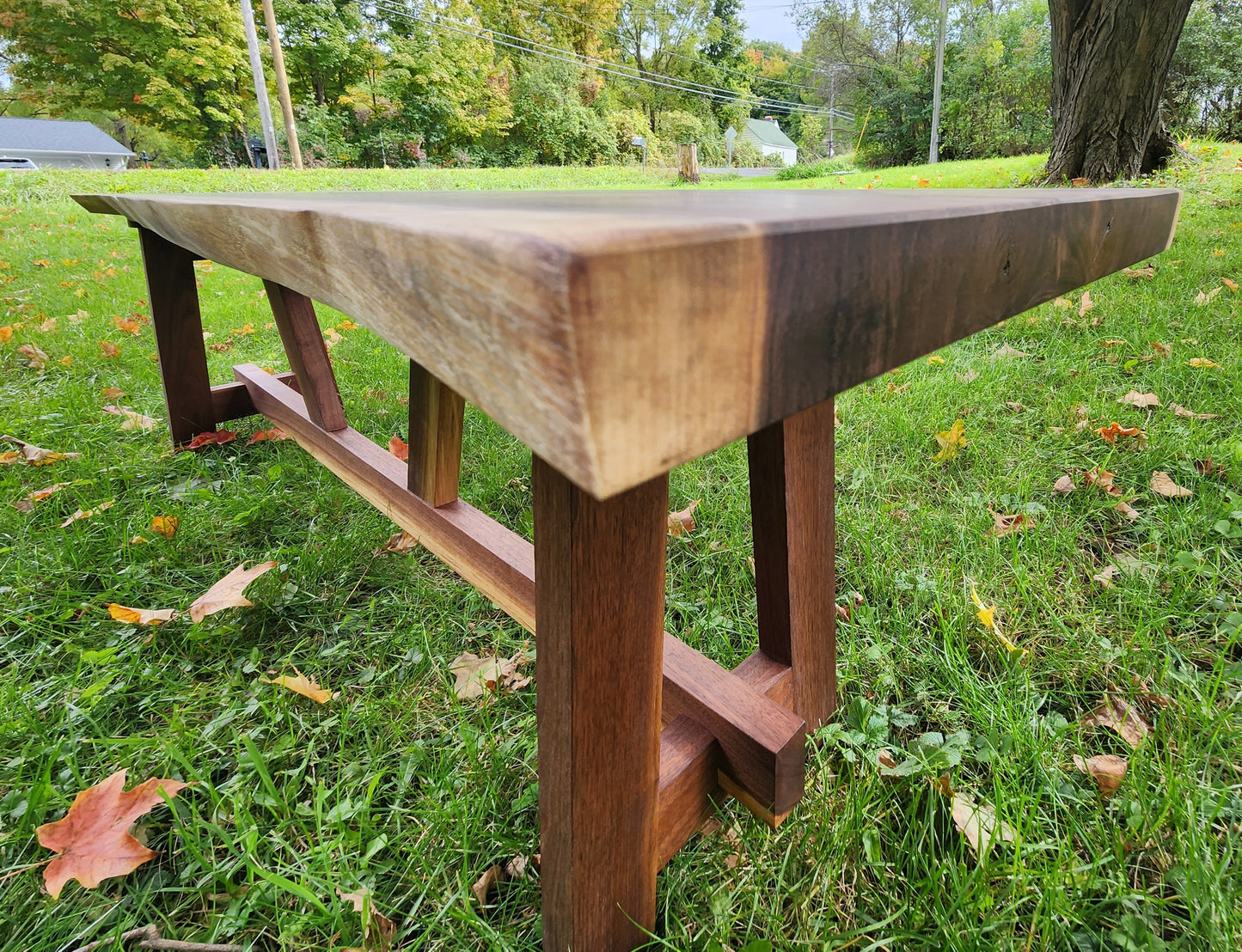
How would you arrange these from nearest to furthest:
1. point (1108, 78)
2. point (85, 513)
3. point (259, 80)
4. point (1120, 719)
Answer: point (1120, 719) → point (85, 513) → point (1108, 78) → point (259, 80)

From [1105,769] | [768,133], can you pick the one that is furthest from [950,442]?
[768,133]

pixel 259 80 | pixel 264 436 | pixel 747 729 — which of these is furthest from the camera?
pixel 259 80

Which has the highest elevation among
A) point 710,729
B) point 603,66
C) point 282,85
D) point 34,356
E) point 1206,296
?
point 603,66

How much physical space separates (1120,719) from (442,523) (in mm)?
1077

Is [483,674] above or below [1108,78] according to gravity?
below

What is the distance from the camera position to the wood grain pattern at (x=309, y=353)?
1402 mm

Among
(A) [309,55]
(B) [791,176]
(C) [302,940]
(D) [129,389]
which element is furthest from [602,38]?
(C) [302,940]

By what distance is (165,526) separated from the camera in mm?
1468

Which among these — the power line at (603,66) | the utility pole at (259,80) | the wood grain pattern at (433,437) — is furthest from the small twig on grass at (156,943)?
the power line at (603,66)

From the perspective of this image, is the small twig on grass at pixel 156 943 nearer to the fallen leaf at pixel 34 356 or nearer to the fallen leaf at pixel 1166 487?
the fallen leaf at pixel 1166 487

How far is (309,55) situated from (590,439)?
85.5 feet

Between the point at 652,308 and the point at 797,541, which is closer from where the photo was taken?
the point at 652,308

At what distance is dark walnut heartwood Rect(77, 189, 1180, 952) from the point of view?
202mm

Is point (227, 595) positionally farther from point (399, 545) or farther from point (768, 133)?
point (768, 133)
